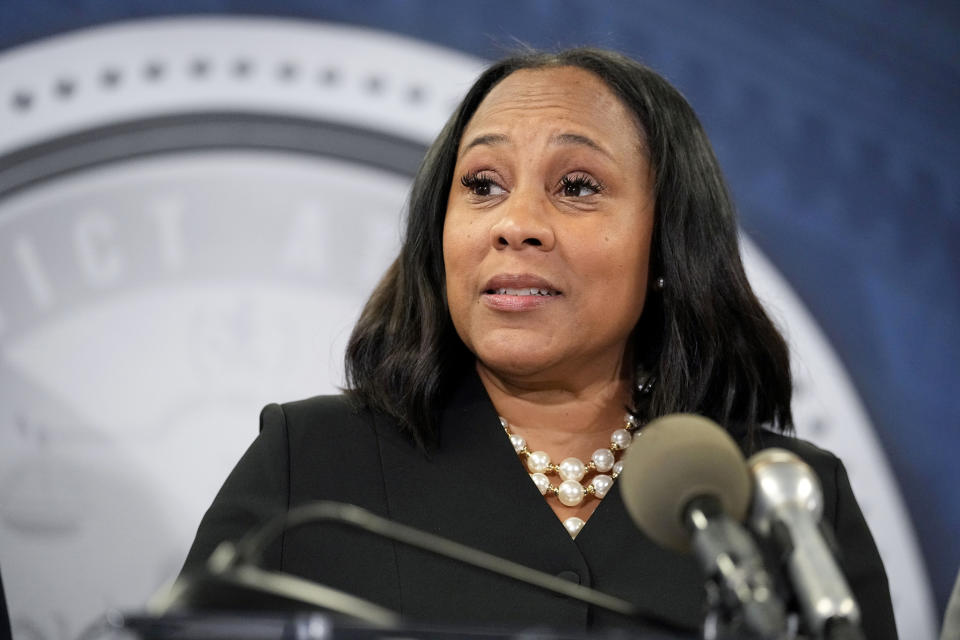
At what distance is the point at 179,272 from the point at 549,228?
2.91ft

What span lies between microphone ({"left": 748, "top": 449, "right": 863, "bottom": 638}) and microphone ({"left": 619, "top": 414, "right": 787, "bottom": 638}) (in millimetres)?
19

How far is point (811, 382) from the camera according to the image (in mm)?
2391

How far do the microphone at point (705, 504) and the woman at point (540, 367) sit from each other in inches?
19.8

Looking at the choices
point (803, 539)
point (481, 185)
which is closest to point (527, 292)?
point (481, 185)

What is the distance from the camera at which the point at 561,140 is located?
1813 mm

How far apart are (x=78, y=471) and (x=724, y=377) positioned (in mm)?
1168

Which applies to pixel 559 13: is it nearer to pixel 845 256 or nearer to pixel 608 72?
pixel 608 72

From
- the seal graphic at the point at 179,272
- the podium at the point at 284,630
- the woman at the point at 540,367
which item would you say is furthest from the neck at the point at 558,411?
the podium at the point at 284,630

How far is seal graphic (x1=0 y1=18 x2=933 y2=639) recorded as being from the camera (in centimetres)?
219

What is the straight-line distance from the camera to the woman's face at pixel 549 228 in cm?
174

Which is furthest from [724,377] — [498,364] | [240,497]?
[240,497]

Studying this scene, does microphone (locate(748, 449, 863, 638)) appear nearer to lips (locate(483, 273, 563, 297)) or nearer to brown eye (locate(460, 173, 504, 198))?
lips (locate(483, 273, 563, 297))

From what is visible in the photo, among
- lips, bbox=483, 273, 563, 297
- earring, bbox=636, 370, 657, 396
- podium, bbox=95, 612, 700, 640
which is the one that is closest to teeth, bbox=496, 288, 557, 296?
lips, bbox=483, 273, 563, 297

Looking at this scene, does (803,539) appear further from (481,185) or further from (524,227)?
(481,185)
